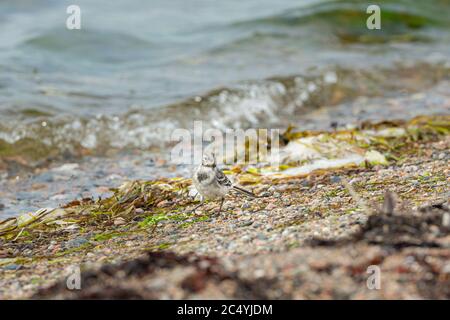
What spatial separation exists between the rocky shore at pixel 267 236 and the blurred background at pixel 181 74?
1.70 m

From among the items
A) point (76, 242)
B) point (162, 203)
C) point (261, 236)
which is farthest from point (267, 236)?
point (162, 203)

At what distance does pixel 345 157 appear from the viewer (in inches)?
286

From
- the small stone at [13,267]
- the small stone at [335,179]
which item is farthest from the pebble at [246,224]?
the small stone at [13,267]

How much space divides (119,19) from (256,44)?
3.85 metres

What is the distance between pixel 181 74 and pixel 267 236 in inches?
330

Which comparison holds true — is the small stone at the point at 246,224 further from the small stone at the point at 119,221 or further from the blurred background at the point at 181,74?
the blurred background at the point at 181,74

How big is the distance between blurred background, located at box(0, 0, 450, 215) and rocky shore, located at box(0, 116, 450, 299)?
1.70 m

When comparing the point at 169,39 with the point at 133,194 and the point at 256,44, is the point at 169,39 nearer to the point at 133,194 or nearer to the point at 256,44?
the point at 256,44

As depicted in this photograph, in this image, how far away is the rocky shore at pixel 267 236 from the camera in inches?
150

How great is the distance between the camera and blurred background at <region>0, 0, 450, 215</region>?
9.52m

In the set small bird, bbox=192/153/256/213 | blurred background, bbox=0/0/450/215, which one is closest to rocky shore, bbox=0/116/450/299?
small bird, bbox=192/153/256/213

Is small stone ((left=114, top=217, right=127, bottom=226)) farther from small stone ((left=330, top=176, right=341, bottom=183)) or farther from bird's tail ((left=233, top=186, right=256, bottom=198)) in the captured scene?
small stone ((left=330, top=176, right=341, bottom=183))

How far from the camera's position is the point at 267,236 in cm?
470

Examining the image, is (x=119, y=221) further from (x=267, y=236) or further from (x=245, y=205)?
(x=267, y=236)
